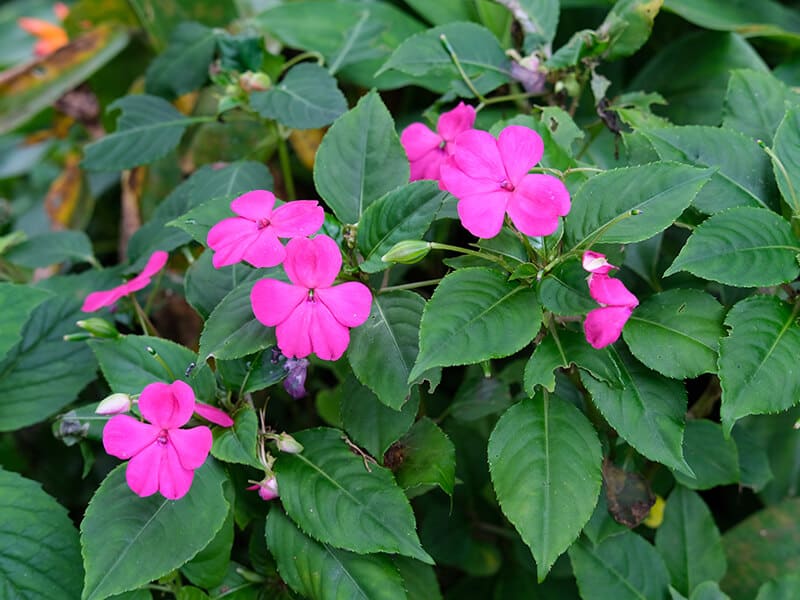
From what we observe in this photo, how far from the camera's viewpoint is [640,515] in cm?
92

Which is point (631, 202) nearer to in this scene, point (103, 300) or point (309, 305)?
point (309, 305)

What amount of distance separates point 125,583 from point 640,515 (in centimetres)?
59

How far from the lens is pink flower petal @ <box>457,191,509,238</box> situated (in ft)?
2.38

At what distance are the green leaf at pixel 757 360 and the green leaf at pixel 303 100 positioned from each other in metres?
0.61

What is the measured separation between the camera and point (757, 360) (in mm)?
741

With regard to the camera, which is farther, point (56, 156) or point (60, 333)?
point (56, 156)

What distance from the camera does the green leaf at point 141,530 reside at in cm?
74

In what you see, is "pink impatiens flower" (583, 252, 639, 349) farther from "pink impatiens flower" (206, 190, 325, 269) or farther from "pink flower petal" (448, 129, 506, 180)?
"pink impatiens flower" (206, 190, 325, 269)

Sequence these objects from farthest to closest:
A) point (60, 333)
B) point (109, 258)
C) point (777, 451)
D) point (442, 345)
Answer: point (109, 258)
point (777, 451)
point (60, 333)
point (442, 345)

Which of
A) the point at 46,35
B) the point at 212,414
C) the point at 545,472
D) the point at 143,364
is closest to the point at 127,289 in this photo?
the point at 143,364

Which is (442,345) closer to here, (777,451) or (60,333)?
(60,333)

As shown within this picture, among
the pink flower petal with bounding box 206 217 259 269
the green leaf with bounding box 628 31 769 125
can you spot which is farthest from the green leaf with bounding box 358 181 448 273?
the green leaf with bounding box 628 31 769 125

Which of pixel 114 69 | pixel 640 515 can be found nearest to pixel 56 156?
pixel 114 69

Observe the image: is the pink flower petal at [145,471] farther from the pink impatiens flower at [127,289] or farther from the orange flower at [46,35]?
the orange flower at [46,35]
